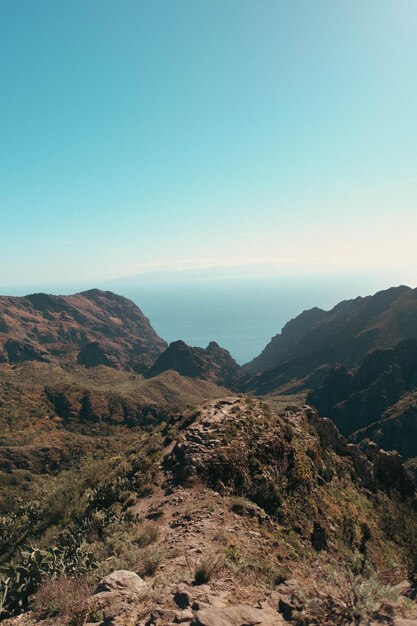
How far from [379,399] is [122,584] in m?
121

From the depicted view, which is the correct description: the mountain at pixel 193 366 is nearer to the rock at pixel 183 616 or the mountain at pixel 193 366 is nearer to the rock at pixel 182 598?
the rock at pixel 182 598

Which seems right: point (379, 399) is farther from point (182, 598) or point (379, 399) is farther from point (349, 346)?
point (182, 598)

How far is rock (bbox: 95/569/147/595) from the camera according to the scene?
952cm

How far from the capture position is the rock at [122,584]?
31.2 ft

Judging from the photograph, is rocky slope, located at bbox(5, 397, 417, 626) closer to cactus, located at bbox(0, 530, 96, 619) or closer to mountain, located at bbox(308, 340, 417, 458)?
cactus, located at bbox(0, 530, 96, 619)

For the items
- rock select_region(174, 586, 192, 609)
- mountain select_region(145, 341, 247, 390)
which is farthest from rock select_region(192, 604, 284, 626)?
mountain select_region(145, 341, 247, 390)

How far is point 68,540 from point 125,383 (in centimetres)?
12698

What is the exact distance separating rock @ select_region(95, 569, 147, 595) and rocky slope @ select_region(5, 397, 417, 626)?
0.11ft

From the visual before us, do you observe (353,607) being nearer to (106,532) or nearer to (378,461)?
(106,532)

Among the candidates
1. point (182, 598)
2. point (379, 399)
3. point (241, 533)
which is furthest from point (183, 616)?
point (379, 399)

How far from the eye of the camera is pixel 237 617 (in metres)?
8.44

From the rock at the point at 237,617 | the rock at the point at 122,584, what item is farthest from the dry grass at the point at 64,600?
the rock at the point at 237,617

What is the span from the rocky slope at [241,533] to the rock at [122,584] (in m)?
0.03

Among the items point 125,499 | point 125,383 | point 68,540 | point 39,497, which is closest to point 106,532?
point 68,540
